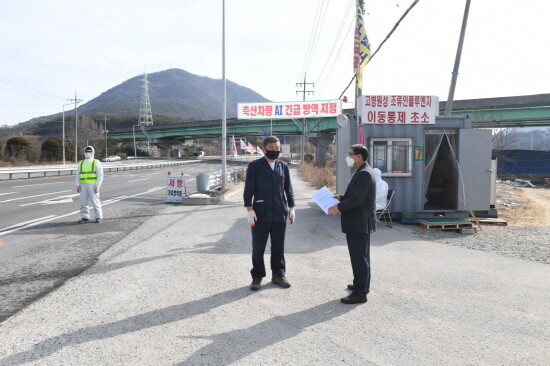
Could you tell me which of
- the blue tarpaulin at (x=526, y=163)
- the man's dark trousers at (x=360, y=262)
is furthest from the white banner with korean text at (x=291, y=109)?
the blue tarpaulin at (x=526, y=163)

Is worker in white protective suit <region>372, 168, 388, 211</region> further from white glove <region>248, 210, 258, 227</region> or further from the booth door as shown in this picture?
white glove <region>248, 210, 258, 227</region>

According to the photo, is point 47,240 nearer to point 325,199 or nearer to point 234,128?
point 325,199

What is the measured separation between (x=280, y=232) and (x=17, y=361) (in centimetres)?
299

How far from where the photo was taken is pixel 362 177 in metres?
4.56

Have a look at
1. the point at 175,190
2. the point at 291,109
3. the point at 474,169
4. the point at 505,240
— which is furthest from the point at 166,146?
the point at 505,240

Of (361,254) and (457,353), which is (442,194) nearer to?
(361,254)

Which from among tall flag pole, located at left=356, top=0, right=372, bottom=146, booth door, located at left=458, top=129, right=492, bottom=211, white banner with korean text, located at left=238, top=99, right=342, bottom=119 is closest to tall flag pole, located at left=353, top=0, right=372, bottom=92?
tall flag pole, located at left=356, top=0, right=372, bottom=146

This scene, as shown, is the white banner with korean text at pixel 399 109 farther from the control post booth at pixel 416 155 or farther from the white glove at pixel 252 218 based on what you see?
the white glove at pixel 252 218

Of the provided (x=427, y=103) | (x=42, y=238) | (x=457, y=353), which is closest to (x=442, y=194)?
(x=427, y=103)

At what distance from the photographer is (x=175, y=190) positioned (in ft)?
47.9

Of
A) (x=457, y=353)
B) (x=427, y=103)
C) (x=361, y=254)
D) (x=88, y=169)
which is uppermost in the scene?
(x=427, y=103)

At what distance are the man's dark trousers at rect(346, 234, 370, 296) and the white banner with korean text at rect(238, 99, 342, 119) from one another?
16.4m

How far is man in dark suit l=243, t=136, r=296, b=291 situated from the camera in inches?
196

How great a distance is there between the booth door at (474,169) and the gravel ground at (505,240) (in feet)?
2.78
